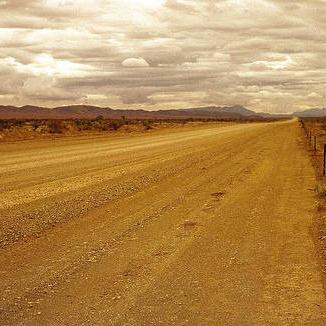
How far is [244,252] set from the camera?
740 centimetres

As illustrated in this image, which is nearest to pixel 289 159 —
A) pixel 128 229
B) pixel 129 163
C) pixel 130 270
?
pixel 129 163

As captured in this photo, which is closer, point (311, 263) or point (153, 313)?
point (153, 313)

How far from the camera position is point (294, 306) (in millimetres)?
5367

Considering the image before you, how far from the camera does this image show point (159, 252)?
7434 mm

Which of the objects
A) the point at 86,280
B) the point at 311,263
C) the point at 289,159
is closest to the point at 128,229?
the point at 86,280

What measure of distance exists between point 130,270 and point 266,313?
6.75ft

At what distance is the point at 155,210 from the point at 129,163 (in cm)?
970

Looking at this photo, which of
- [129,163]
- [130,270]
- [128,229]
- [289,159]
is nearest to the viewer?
[130,270]

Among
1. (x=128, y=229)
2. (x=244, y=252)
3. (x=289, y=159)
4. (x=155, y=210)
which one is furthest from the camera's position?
(x=289, y=159)

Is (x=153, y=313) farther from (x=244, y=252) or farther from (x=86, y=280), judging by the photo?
(x=244, y=252)

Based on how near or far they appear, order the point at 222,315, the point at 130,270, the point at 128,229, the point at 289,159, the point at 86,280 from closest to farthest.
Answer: the point at 222,315
the point at 86,280
the point at 130,270
the point at 128,229
the point at 289,159

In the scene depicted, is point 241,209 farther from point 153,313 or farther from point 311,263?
point 153,313

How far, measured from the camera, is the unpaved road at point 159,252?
5.27m

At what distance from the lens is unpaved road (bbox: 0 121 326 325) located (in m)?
5.27
